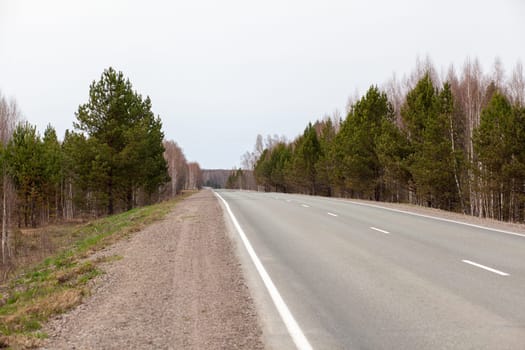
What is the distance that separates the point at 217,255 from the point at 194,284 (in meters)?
2.57

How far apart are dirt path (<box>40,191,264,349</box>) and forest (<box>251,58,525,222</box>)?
20.6 meters

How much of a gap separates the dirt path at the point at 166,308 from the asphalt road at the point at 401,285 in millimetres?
827

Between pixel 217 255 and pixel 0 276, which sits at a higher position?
pixel 217 255

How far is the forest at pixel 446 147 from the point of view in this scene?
2417 cm

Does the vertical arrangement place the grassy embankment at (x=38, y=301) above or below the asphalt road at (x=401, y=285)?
below

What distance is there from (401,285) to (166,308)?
12.0 ft

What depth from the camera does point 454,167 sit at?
28.0 metres

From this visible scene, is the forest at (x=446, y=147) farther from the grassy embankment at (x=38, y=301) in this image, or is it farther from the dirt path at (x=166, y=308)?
the grassy embankment at (x=38, y=301)

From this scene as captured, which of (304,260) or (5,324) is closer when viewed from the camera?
(5,324)

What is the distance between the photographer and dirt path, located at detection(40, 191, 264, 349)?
4.44 m

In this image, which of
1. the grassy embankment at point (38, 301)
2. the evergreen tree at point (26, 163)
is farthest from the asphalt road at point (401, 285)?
the evergreen tree at point (26, 163)

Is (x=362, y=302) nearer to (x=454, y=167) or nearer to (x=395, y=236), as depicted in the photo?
(x=395, y=236)

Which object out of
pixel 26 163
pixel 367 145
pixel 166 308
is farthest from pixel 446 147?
pixel 26 163

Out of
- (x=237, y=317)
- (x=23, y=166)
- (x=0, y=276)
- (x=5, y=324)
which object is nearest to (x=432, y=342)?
(x=237, y=317)
